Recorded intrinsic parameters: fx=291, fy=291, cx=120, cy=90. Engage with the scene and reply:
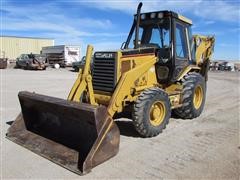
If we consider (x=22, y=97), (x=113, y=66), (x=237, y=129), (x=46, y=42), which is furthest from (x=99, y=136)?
(x=46, y=42)

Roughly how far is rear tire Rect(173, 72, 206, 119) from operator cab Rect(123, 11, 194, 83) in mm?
332

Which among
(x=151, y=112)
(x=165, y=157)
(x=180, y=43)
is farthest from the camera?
(x=180, y=43)

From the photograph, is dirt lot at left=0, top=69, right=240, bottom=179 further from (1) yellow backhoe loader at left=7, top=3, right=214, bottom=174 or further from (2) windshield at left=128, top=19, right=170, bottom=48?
(2) windshield at left=128, top=19, right=170, bottom=48

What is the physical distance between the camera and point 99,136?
4.34m

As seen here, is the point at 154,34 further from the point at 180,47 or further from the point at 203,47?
the point at 203,47

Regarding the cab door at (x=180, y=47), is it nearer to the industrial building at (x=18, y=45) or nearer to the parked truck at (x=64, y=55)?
the parked truck at (x=64, y=55)

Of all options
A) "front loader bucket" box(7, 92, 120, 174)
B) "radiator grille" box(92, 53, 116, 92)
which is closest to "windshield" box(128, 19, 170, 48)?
"radiator grille" box(92, 53, 116, 92)

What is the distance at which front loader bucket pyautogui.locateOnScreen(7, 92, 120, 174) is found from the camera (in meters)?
4.35

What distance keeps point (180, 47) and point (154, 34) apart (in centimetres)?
72

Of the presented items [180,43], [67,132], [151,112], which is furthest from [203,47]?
[67,132]

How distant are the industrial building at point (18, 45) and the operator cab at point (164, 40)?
43.4 meters

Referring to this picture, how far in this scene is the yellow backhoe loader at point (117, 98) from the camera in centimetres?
450

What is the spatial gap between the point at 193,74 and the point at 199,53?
121 centimetres

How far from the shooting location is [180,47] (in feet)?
23.1
